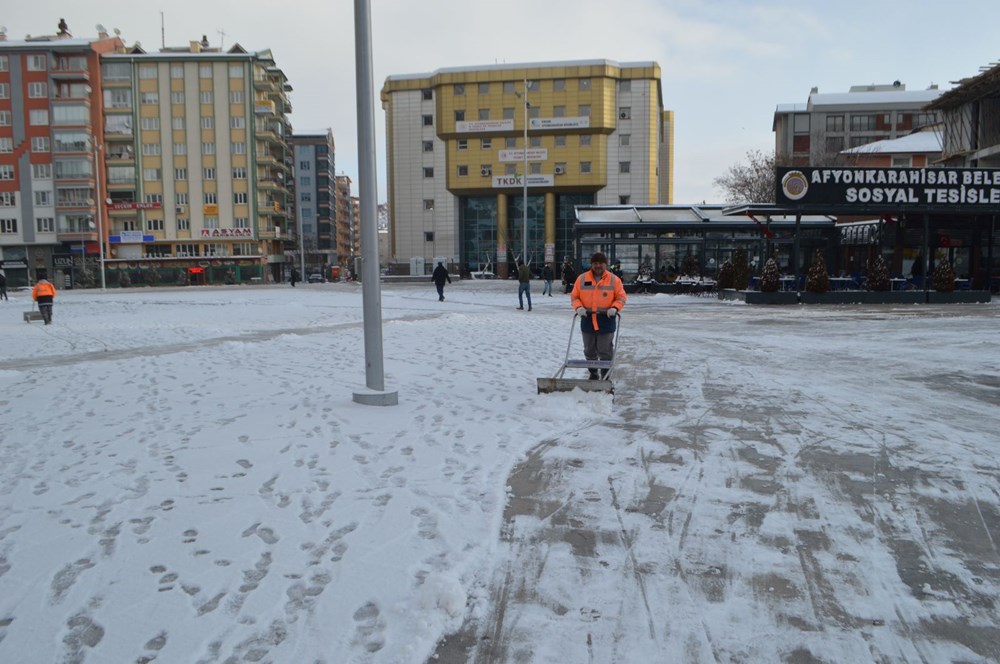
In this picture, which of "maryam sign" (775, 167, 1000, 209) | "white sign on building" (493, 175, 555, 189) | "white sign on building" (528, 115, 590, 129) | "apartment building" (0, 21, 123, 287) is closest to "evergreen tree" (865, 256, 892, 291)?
"maryam sign" (775, 167, 1000, 209)

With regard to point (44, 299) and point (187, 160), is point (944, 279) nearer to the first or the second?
point (44, 299)

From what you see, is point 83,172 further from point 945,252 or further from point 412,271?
point 945,252

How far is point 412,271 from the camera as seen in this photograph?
6650 centimetres

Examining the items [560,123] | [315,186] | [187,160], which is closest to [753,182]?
[560,123]

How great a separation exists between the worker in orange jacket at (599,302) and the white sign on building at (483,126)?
60961 mm

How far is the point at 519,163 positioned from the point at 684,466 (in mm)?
63849

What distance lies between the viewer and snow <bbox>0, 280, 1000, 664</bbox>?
10.4ft

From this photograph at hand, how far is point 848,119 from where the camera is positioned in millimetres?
81188

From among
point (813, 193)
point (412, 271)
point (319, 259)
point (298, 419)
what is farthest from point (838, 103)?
point (298, 419)

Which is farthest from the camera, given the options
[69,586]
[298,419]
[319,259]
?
[319,259]

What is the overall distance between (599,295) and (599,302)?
83 millimetres

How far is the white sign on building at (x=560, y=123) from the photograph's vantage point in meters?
67.4

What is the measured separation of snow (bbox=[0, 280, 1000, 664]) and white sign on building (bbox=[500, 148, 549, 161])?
195 ft

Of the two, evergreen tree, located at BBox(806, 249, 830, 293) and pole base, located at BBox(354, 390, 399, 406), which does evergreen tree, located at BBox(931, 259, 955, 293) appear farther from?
pole base, located at BBox(354, 390, 399, 406)
